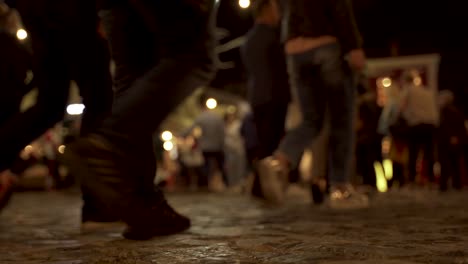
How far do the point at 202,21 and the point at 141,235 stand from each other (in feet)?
3.15

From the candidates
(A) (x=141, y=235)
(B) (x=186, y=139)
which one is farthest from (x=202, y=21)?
(B) (x=186, y=139)

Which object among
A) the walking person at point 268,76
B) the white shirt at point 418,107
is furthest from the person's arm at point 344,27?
the white shirt at point 418,107

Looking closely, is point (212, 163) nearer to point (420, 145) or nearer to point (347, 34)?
point (420, 145)

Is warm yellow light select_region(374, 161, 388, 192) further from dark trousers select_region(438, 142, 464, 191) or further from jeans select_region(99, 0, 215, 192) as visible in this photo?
jeans select_region(99, 0, 215, 192)

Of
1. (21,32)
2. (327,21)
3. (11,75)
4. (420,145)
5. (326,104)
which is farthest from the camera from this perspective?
(420,145)

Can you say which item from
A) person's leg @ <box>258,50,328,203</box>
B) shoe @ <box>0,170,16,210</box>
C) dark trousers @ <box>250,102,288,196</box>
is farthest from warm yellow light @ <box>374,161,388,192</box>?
shoe @ <box>0,170,16,210</box>

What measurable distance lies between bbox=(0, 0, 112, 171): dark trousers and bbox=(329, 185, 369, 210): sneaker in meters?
1.87

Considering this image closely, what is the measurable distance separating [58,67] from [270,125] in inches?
109

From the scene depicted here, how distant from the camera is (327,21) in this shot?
4473 mm

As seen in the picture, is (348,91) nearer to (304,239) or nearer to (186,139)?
(304,239)

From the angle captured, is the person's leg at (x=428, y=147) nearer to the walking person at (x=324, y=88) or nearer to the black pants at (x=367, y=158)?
the black pants at (x=367, y=158)

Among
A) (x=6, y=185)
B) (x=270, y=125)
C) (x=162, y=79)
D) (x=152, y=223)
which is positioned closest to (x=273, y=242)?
(x=152, y=223)

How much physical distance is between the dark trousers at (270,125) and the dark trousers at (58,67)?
2445 mm

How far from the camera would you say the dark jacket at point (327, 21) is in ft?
14.4
